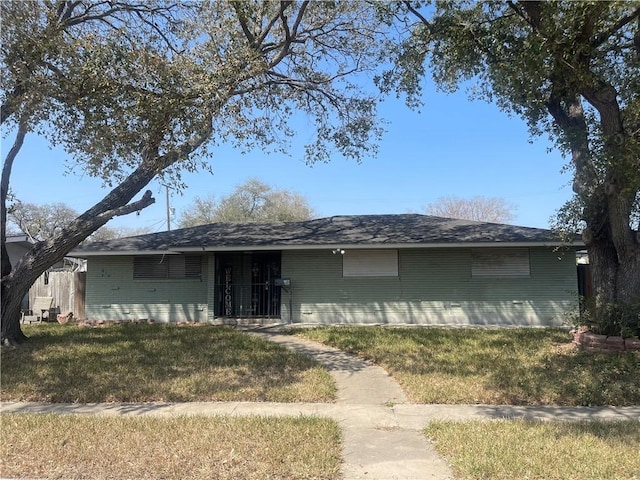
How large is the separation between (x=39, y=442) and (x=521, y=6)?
9.67m

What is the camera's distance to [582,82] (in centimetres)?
812

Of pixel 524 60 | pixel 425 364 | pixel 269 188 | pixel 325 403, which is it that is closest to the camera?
pixel 325 403

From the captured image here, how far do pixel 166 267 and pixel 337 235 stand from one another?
5.88 m

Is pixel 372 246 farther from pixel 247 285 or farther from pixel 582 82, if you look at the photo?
pixel 582 82

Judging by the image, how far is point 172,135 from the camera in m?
9.97

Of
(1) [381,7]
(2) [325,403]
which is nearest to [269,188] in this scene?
(1) [381,7]

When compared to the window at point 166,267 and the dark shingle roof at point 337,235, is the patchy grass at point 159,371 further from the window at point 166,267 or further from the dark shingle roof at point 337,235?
the window at point 166,267

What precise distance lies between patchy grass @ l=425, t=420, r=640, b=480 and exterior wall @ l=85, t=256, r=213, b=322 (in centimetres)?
→ 1183

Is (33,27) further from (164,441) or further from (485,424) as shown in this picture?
(485,424)

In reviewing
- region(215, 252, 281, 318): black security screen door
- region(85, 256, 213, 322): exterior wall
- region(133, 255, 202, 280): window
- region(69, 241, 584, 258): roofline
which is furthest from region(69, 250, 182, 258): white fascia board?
region(215, 252, 281, 318): black security screen door

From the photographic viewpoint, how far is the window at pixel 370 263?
15.0 metres

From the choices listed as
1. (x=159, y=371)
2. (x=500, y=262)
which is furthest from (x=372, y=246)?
(x=159, y=371)

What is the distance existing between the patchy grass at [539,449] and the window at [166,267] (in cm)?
1204

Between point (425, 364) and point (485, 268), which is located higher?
point (485, 268)
